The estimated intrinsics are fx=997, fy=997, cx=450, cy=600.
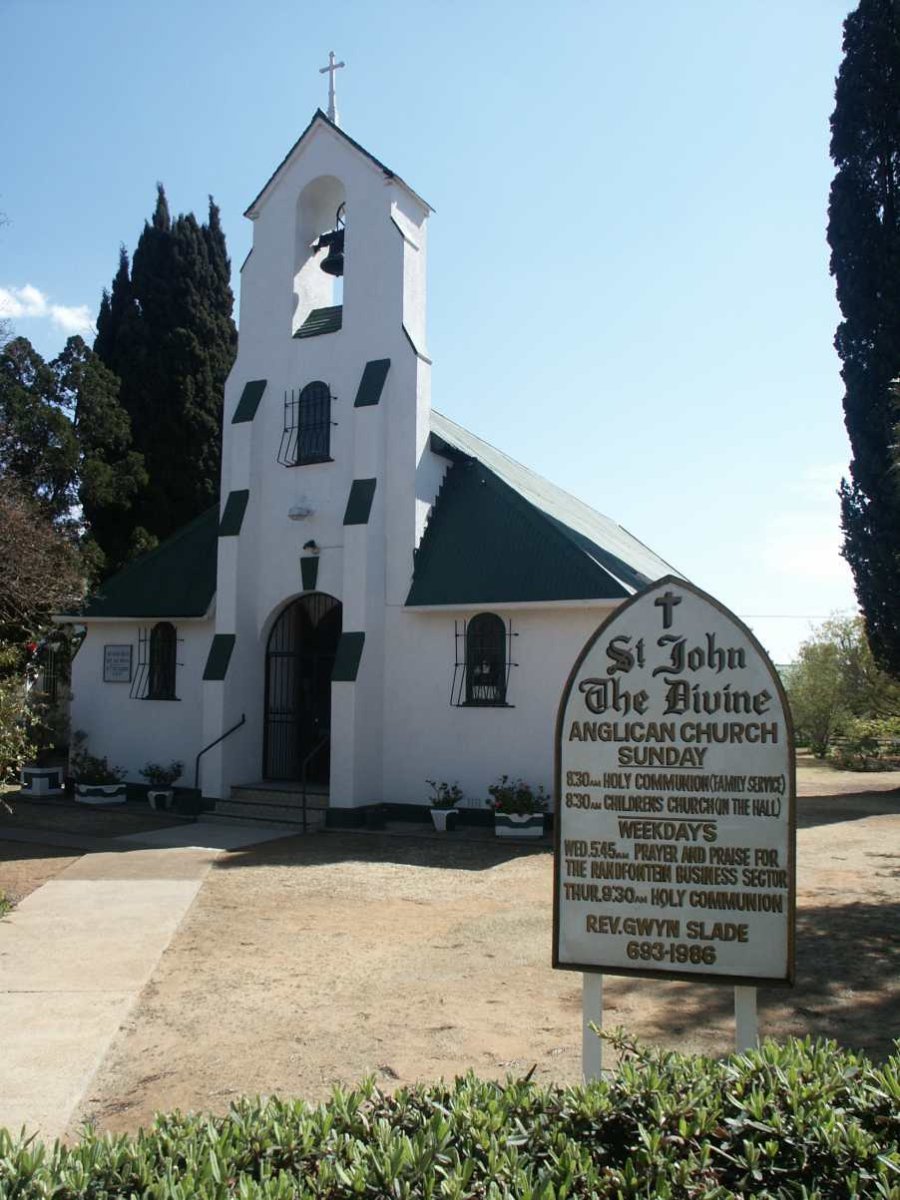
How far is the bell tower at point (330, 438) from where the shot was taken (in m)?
16.1

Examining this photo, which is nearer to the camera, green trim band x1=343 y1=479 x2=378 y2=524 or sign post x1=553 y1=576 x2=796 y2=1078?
sign post x1=553 y1=576 x2=796 y2=1078

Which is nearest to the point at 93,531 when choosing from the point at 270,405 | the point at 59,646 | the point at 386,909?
the point at 59,646

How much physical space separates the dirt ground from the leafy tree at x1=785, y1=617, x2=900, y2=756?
19.2 metres

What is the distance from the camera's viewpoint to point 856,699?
98.9 feet

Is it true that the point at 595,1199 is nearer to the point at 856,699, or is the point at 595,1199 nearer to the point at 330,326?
the point at 330,326

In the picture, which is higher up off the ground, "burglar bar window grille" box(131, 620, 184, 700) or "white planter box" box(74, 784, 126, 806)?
"burglar bar window grille" box(131, 620, 184, 700)

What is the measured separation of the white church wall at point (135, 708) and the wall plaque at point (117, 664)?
0.10m

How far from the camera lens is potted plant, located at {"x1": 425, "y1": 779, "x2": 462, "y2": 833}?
50.3 feet

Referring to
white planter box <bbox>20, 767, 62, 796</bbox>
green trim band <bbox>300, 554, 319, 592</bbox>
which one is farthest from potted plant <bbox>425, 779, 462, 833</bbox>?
white planter box <bbox>20, 767, 62, 796</bbox>

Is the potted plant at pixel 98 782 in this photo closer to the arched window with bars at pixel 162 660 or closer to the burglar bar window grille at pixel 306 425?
the arched window with bars at pixel 162 660

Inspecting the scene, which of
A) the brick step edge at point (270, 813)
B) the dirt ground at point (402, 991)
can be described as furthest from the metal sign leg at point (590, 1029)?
the brick step edge at point (270, 813)

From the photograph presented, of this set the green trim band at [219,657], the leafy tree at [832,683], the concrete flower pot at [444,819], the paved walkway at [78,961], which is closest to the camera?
the paved walkway at [78,961]

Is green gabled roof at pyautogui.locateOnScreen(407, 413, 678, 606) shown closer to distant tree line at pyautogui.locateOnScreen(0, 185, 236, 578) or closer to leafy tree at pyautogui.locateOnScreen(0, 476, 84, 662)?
leafy tree at pyautogui.locateOnScreen(0, 476, 84, 662)

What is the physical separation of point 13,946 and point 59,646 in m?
17.6
